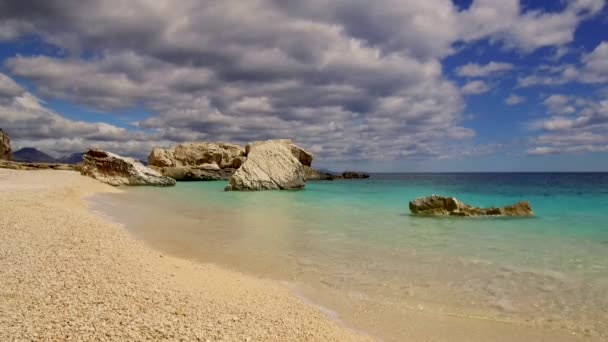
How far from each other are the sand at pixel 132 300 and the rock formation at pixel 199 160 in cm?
4321

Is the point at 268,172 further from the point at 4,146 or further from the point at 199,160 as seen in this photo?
the point at 4,146

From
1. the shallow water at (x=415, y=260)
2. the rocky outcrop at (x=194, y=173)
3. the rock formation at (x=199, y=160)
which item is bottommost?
the shallow water at (x=415, y=260)

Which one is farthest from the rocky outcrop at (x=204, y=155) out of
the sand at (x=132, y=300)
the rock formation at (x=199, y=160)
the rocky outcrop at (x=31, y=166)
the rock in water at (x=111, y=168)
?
the sand at (x=132, y=300)

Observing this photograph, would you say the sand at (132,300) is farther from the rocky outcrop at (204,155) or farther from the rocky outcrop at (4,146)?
the rocky outcrop at (4,146)

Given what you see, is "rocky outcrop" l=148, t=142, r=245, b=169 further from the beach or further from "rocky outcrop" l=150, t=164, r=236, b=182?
the beach

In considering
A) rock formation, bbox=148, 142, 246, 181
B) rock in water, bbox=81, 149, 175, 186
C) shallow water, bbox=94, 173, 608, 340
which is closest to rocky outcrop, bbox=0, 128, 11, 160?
rock formation, bbox=148, 142, 246, 181

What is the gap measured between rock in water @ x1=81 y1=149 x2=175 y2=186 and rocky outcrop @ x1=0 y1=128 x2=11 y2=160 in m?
21.8

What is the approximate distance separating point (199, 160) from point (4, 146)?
76.9 feet

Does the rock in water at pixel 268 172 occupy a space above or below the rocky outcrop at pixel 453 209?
above

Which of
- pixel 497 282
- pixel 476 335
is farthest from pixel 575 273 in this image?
pixel 476 335

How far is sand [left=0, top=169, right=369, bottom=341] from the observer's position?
3.48 m

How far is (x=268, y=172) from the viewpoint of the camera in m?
31.7

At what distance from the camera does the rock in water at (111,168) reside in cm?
3247

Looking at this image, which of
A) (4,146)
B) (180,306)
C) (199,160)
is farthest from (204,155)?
(180,306)
